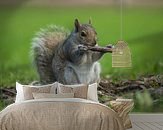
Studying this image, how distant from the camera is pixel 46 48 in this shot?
7168 mm

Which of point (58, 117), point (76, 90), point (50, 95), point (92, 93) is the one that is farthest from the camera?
point (92, 93)

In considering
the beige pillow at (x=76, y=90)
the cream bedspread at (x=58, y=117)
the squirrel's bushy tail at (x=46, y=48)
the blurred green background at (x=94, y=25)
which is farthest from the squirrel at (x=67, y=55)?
the cream bedspread at (x=58, y=117)

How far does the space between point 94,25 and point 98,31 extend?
12cm

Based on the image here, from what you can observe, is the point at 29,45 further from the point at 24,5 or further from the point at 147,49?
the point at 147,49

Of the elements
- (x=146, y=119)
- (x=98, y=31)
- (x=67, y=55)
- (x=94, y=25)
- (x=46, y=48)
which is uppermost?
(x=94, y=25)

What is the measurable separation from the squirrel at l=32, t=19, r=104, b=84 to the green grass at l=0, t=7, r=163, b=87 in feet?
0.44

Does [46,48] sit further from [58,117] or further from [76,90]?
[58,117]

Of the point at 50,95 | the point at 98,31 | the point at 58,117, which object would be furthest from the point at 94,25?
the point at 58,117

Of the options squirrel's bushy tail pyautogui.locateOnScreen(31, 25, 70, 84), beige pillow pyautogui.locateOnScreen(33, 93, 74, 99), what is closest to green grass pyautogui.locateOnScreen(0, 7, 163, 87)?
squirrel's bushy tail pyautogui.locateOnScreen(31, 25, 70, 84)

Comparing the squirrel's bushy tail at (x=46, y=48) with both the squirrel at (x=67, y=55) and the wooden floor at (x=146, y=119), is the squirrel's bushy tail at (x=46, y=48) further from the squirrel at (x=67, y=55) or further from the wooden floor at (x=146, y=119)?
the wooden floor at (x=146, y=119)

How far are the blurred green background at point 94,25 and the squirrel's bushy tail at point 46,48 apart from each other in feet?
0.32

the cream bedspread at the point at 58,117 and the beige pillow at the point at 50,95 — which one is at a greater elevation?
the beige pillow at the point at 50,95

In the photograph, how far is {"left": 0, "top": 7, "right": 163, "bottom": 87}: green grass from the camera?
7246 millimetres

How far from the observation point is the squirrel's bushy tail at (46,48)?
23.5 ft
